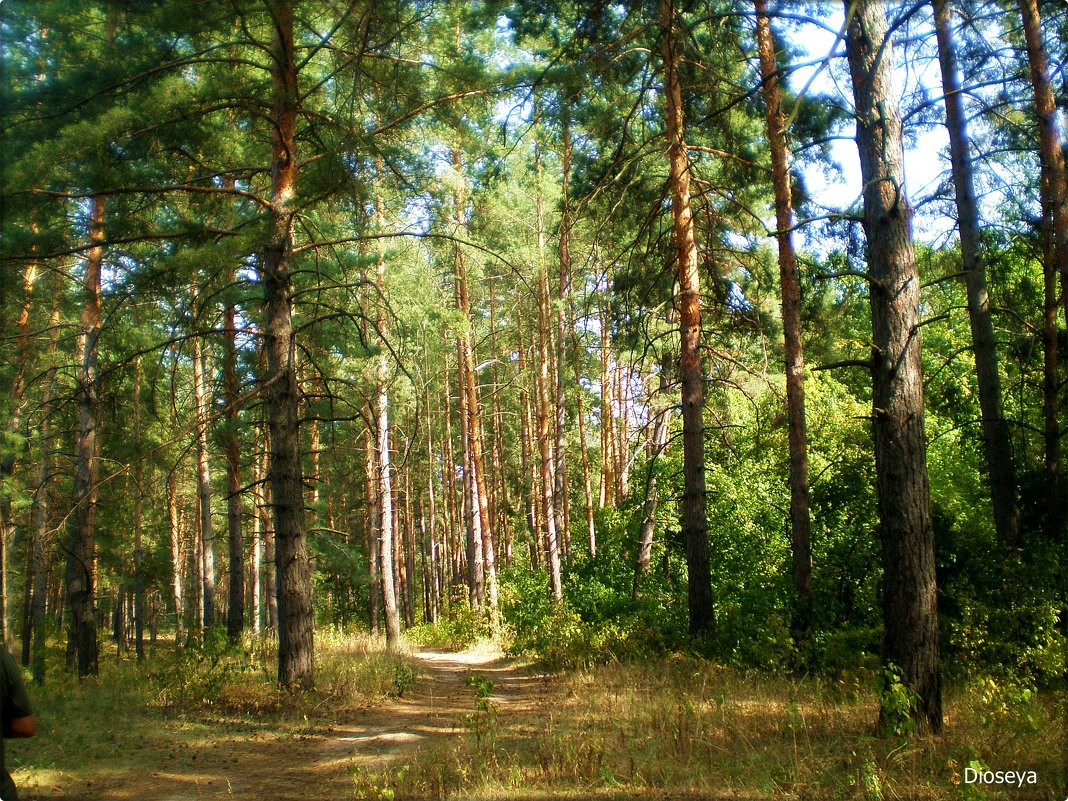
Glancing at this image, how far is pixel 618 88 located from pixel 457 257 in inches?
323

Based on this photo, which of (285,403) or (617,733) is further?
(285,403)

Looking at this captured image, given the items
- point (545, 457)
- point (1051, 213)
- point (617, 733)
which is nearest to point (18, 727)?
point (617, 733)

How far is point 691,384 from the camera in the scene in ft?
34.3

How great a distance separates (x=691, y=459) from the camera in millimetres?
10328

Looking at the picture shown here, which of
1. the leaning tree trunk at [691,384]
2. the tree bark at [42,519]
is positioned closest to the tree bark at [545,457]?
the leaning tree trunk at [691,384]

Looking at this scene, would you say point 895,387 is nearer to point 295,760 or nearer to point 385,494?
point 295,760

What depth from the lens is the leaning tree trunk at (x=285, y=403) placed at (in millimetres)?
9031

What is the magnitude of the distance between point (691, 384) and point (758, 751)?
18.4 feet

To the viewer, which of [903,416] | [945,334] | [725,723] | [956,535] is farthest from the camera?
[945,334]

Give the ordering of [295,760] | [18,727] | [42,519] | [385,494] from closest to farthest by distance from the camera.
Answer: [18,727], [295,760], [42,519], [385,494]

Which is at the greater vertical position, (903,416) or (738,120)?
(738,120)

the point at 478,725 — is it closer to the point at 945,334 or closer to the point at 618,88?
the point at 618,88

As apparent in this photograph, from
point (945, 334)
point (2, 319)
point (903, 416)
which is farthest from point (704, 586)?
point (945, 334)

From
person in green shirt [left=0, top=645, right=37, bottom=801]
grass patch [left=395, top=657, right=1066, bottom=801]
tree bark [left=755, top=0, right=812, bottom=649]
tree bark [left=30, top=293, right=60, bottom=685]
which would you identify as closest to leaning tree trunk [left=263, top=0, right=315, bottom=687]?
grass patch [left=395, top=657, right=1066, bottom=801]
